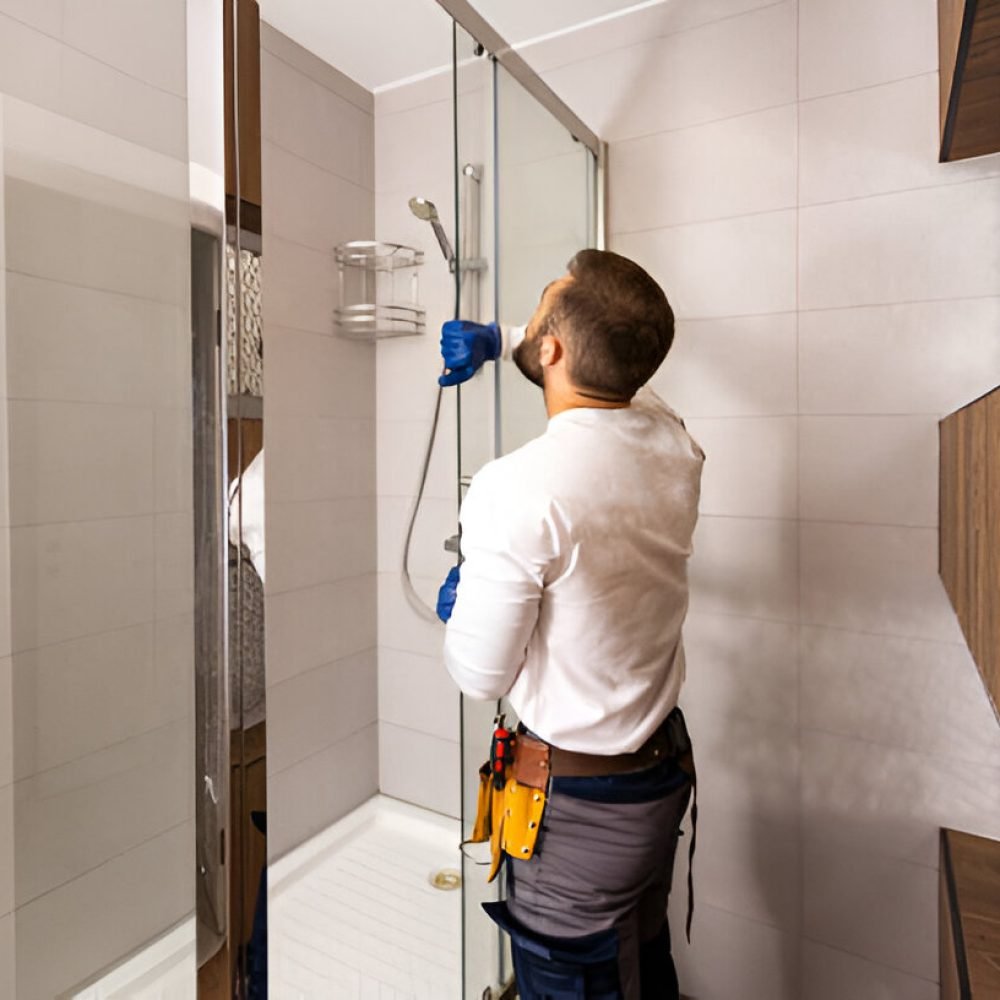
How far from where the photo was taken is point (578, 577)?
0.96 metres

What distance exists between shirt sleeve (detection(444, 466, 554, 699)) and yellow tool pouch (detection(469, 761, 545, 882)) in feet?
0.56

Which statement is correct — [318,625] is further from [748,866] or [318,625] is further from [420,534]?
[748,866]

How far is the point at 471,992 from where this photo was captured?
1308 mm

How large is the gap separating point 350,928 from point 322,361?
53.3 inches

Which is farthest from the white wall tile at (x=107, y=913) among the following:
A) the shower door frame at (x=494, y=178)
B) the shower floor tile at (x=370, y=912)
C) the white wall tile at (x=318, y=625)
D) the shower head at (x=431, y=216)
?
the shower head at (x=431, y=216)

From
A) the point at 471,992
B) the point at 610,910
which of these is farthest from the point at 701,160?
the point at 471,992

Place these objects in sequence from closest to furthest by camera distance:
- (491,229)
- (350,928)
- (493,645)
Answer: (493,645)
(491,229)
(350,928)

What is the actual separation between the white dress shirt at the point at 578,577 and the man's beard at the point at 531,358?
0.11m

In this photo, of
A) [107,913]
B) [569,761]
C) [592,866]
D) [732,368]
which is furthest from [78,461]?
[732,368]

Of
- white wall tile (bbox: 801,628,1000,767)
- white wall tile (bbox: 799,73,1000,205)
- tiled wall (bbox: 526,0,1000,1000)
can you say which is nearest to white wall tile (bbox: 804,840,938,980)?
tiled wall (bbox: 526,0,1000,1000)

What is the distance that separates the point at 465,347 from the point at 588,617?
465 millimetres

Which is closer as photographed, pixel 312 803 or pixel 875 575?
pixel 875 575

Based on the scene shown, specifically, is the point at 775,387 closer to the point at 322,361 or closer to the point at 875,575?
the point at 875,575

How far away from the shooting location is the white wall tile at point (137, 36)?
24.2 inches
